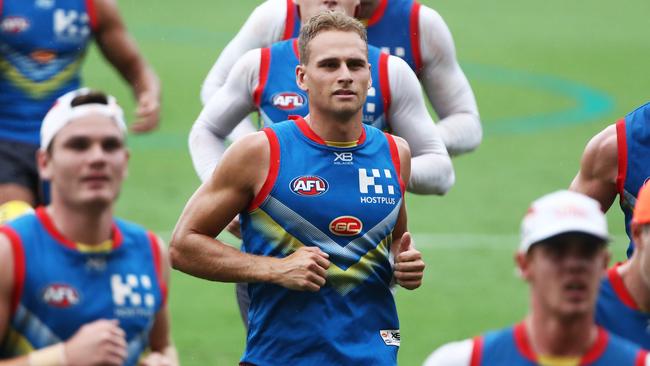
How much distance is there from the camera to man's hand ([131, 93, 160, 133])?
27.1ft

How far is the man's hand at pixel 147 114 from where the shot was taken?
8.27 m

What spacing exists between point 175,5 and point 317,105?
26.5 metres

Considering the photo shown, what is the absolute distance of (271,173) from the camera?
7.11 metres

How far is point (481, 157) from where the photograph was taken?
20719 mm

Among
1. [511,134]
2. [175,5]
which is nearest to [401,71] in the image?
[511,134]

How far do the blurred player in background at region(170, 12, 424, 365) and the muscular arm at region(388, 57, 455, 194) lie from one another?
844 mm

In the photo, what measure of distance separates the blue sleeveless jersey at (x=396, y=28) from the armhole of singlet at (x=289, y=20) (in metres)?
0.43

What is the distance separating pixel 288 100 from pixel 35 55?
1474 millimetres

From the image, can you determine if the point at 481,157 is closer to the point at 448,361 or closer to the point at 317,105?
the point at 317,105

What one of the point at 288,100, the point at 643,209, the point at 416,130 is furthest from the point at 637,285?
the point at 288,100

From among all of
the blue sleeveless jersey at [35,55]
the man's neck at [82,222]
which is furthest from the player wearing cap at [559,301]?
the blue sleeveless jersey at [35,55]

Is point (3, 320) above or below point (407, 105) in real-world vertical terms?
below

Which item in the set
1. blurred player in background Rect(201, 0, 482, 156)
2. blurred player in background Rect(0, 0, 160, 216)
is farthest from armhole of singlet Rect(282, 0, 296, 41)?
blurred player in background Rect(0, 0, 160, 216)

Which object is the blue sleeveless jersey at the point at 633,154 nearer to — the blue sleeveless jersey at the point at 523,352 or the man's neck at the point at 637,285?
the man's neck at the point at 637,285
